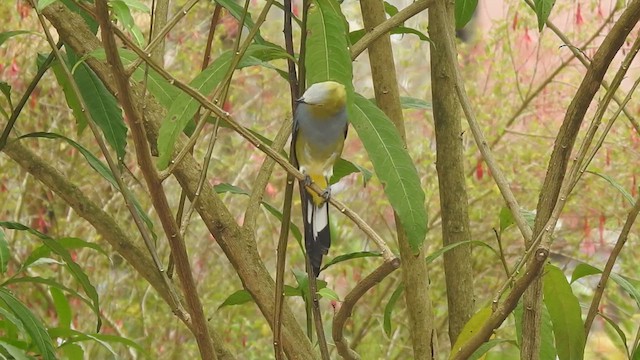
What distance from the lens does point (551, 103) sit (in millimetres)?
2264

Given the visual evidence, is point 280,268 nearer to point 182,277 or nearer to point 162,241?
point 182,277

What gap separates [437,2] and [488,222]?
1.54 meters

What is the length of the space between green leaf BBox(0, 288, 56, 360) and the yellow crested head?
1.03 feet

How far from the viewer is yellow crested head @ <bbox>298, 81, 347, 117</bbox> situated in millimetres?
569

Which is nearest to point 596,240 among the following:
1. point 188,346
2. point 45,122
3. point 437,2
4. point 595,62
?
point 188,346

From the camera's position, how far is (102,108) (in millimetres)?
736

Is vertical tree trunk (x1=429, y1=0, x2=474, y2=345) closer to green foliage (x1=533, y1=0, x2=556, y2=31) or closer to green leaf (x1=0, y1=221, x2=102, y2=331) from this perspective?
green foliage (x1=533, y1=0, x2=556, y2=31)

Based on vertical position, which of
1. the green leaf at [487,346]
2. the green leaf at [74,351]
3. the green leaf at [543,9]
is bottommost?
the green leaf at [487,346]

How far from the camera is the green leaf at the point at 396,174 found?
579 mm

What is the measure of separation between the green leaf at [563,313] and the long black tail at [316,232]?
0.17 m

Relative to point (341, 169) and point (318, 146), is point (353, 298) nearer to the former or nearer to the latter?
point (318, 146)

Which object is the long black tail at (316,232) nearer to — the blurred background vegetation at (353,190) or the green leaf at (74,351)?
the green leaf at (74,351)

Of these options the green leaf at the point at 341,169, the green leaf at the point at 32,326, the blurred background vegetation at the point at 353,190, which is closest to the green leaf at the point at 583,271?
the green leaf at the point at 341,169

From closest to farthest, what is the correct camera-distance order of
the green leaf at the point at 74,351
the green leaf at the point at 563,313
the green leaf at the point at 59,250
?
1. the green leaf at the point at 563,313
2. the green leaf at the point at 59,250
3. the green leaf at the point at 74,351
